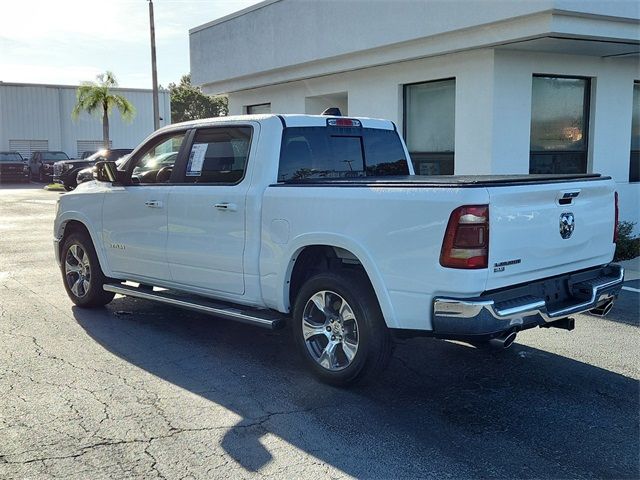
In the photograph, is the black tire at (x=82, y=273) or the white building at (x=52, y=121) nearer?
the black tire at (x=82, y=273)

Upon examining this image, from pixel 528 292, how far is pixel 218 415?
225 cm

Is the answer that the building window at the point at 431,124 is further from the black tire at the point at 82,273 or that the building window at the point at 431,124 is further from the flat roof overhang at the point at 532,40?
the black tire at the point at 82,273

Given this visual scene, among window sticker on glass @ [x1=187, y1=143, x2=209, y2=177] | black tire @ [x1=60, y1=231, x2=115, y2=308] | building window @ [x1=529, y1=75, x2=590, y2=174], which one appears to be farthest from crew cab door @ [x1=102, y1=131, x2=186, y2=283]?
building window @ [x1=529, y1=75, x2=590, y2=174]

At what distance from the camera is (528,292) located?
4.53 metres

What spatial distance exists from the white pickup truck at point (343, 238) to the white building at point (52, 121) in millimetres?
38147

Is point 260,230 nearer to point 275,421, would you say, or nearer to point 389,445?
point 275,421

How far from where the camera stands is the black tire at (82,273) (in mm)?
7301

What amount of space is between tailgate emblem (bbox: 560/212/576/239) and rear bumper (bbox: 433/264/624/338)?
32cm

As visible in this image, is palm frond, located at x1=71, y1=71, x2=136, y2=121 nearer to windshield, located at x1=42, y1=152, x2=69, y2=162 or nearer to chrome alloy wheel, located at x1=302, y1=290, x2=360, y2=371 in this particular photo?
windshield, located at x1=42, y1=152, x2=69, y2=162

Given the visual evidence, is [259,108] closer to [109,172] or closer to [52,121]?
[109,172]

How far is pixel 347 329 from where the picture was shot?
493cm

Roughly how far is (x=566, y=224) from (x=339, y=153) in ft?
7.15

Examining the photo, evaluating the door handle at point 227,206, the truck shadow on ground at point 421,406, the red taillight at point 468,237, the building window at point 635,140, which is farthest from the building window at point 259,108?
the red taillight at point 468,237

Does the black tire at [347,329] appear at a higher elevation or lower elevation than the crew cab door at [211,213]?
lower
